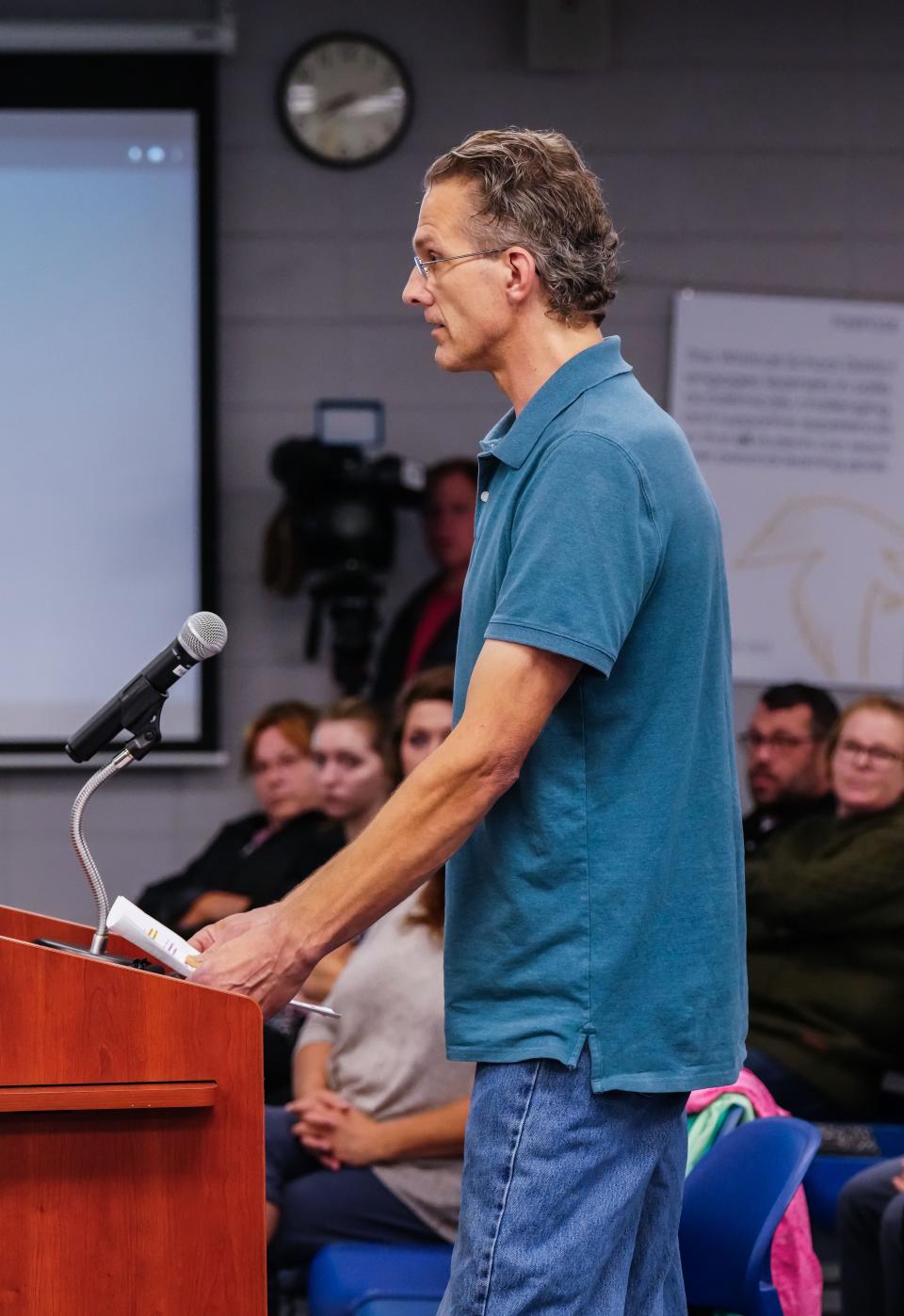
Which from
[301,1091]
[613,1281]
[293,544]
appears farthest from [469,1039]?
[293,544]

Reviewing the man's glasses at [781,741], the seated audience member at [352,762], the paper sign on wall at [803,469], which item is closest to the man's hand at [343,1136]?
the seated audience member at [352,762]

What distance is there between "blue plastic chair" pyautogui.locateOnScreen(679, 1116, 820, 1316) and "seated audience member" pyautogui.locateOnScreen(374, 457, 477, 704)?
251cm

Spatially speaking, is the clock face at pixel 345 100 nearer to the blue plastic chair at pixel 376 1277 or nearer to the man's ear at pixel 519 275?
the blue plastic chair at pixel 376 1277

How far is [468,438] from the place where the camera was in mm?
4500

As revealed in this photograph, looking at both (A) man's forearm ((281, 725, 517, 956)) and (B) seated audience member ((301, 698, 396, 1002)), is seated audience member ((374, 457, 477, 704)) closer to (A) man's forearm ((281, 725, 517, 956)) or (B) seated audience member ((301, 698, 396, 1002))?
(B) seated audience member ((301, 698, 396, 1002))

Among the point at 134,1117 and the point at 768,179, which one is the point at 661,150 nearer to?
the point at 768,179

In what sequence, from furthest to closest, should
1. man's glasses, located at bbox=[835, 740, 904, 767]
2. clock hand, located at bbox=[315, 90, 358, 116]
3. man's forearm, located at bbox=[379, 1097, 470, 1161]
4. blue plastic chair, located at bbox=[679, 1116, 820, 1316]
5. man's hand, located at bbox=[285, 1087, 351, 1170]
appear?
clock hand, located at bbox=[315, 90, 358, 116]
man's glasses, located at bbox=[835, 740, 904, 767]
man's hand, located at bbox=[285, 1087, 351, 1170]
man's forearm, located at bbox=[379, 1097, 470, 1161]
blue plastic chair, located at bbox=[679, 1116, 820, 1316]

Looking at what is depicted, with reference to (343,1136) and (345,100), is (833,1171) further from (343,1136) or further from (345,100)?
(345,100)

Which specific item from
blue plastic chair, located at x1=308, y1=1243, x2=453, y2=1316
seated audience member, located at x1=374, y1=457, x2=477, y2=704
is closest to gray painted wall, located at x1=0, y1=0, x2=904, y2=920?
seated audience member, located at x1=374, y1=457, x2=477, y2=704

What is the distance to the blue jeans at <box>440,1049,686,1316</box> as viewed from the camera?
125 cm

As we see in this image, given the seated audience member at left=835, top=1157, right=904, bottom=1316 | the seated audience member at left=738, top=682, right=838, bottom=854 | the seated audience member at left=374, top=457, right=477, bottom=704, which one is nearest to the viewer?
the seated audience member at left=835, top=1157, right=904, bottom=1316

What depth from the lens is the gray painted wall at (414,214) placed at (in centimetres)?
443

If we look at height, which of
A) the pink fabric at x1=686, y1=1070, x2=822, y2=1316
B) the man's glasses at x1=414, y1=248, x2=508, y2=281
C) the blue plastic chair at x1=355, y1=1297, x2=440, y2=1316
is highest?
the man's glasses at x1=414, y1=248, x2=508, y2=281

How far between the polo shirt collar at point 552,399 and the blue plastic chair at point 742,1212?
0.87 meters
